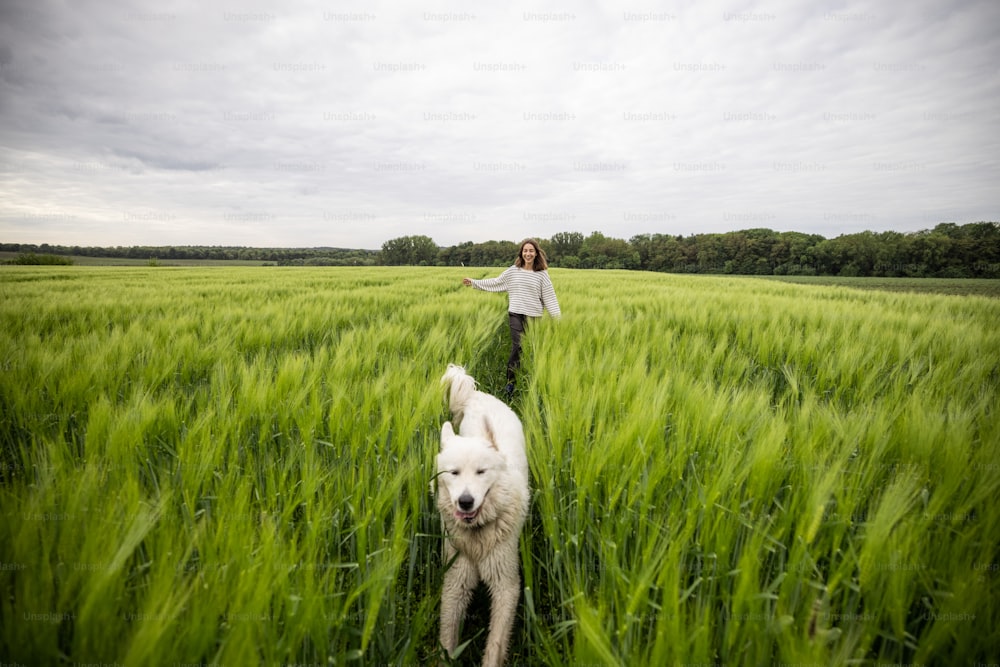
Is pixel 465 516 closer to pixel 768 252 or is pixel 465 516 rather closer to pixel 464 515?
pixel 464 515

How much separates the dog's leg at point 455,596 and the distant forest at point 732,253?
204 ft

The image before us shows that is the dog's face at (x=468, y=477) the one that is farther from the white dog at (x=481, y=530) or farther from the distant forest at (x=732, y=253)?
the distant forest at (x=732, y=253)

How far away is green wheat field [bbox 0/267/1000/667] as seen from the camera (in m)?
0.99

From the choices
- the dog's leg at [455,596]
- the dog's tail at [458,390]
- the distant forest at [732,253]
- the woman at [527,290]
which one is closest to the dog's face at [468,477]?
the dog's leg at [455,596]

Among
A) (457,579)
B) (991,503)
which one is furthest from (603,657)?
(991,503)

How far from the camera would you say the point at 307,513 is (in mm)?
1476

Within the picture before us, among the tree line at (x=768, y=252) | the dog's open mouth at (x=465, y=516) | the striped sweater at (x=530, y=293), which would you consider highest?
the tree line at (x=768, y=252)

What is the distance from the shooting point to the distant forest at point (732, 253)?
4738cm

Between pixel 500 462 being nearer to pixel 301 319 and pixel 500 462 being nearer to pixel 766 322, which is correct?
pixel 301 319

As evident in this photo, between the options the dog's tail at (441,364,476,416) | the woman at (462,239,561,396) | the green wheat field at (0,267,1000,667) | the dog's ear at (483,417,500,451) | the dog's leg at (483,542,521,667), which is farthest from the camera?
the woman at (462,239,561,396)

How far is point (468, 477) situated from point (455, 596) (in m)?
0.47

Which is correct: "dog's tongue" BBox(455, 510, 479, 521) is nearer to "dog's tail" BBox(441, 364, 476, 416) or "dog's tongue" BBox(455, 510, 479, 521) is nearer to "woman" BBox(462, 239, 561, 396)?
"dog's tail" BBox(441, 364, 476, 416)

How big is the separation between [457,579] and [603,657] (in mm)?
780

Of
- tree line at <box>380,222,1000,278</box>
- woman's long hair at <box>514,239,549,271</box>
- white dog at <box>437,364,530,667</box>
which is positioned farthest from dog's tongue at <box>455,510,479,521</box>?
tree line at <box>380,222,1000,278</box>
